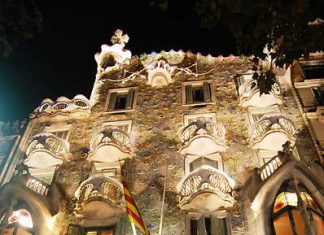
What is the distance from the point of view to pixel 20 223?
51.8 ft

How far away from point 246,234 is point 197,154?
458 cm

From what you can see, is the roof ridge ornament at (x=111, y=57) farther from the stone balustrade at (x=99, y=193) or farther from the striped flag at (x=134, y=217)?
the striped flag at (x=134, y=217)

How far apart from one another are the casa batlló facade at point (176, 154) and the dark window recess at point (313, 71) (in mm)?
53

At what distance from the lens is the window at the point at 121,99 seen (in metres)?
22.6

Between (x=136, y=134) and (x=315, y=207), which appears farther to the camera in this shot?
(x=136, y=134)

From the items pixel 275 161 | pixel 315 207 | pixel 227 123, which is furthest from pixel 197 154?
pixel 315 207

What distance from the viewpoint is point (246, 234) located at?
1512 cm

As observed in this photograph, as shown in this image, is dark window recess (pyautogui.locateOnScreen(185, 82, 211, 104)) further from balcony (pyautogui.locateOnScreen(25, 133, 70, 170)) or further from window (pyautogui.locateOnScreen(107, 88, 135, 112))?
balcony (pyautogui.locateOnScreen(25, 133, 70, 170))

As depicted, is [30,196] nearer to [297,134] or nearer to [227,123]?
[227,123]

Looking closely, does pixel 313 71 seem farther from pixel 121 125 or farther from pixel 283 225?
pixel 283 225

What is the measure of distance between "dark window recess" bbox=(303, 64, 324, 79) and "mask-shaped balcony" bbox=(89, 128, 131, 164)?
10332 millimetres

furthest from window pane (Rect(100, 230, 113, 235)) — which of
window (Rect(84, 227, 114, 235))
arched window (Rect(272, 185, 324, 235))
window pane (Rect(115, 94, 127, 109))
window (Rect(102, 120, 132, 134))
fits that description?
window pane (Rect(115, 94, 127, 109))

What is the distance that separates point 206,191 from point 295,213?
3166mm

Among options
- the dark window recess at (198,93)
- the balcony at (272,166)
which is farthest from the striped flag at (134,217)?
the dark window recess at (198,93)
